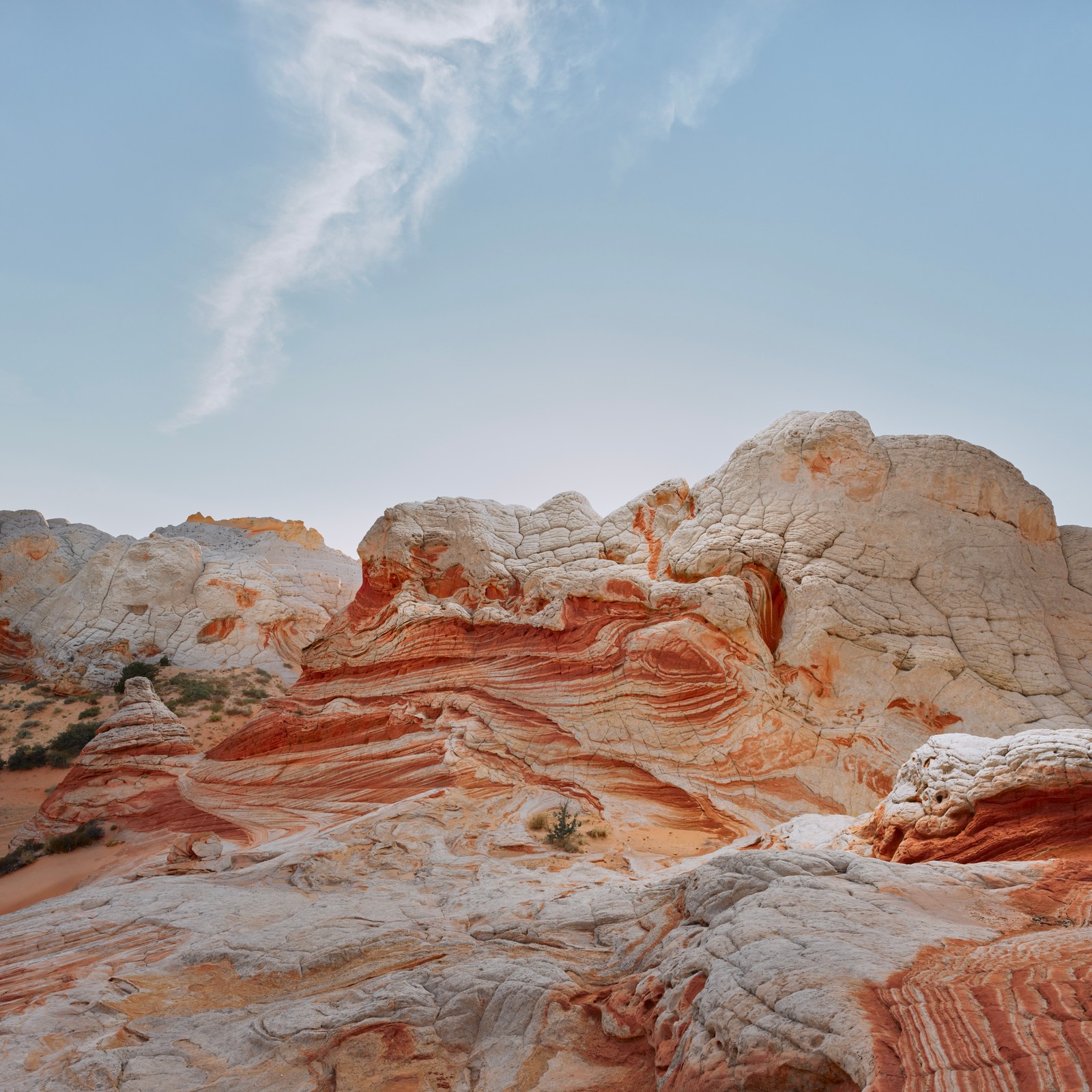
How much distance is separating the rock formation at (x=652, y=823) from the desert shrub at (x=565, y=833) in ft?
1.37

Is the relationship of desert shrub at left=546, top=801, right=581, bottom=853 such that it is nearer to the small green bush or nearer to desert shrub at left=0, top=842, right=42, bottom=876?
desert shrub at left=0, top=842, right=42, bottom=876

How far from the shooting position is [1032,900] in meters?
5.63

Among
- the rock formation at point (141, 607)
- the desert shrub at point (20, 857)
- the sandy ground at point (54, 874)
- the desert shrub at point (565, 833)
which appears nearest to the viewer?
the desert shrub at point (565, 833)

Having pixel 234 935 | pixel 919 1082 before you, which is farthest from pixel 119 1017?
pixel 919 1082

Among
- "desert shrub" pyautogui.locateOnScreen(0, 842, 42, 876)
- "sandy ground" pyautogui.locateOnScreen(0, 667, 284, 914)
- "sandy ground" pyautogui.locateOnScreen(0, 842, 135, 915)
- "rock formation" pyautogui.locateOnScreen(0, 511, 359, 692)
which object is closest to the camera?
"sandy ground" pyautogui.locateOnScreen(0, 842, 135, 915)

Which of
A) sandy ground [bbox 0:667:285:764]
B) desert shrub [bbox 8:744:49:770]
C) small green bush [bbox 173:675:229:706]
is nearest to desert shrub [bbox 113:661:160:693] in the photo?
sandy ground [bbox 0:667:285:764]

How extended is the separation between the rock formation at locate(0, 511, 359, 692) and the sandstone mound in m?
15.1

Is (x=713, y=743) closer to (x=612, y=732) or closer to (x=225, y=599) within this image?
(x=612, y=732)

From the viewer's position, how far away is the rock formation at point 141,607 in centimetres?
3300

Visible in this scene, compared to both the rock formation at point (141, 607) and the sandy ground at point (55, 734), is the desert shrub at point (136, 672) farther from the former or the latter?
the rock formation at point (141, 607)

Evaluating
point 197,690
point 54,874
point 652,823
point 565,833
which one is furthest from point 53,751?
point 652,823

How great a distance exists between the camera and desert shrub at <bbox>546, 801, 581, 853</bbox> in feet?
38.5

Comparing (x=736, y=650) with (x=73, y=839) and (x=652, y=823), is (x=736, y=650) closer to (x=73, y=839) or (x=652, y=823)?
(x=652, y=823)

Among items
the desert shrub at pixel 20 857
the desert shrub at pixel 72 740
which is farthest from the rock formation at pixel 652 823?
the desert shrub at pixel 72 740
